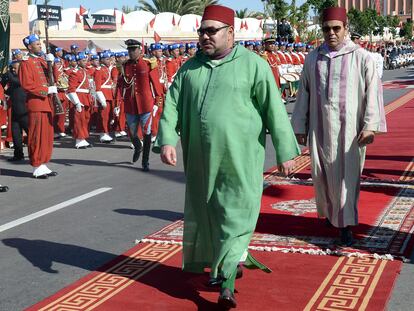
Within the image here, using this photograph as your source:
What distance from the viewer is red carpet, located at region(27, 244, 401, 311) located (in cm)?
463

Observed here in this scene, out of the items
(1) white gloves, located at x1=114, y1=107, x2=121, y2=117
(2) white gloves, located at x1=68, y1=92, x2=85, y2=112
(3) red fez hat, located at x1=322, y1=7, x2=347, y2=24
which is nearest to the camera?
(3) red fez hat, located at x1=322, y1=7, x2=347, y2=24

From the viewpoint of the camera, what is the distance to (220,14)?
4582mm

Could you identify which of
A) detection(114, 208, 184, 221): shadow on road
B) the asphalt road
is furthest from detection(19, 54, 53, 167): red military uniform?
detection(114, 208, 184, 221): shadow on road

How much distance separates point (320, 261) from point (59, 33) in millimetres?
32905

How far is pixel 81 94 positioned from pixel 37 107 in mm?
4325

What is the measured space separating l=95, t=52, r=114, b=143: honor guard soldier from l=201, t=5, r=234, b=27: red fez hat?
1001 centimetres

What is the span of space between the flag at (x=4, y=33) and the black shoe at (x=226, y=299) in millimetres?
7122

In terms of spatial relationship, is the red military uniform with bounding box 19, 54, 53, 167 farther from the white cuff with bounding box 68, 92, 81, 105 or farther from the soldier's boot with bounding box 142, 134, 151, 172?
the white cuff with bounding box 68, 92, 81, 105

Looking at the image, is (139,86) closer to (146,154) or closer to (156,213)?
(146,154)

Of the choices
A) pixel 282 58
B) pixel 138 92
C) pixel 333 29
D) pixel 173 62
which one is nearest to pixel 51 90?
pixel 138 92

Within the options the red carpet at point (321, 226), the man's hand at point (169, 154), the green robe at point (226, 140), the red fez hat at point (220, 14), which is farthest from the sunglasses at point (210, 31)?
the red carpet at point (321, 226)

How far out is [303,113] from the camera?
20.0 ft

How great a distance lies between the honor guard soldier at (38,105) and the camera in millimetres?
9852

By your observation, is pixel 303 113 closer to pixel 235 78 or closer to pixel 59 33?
pixel 235 78
